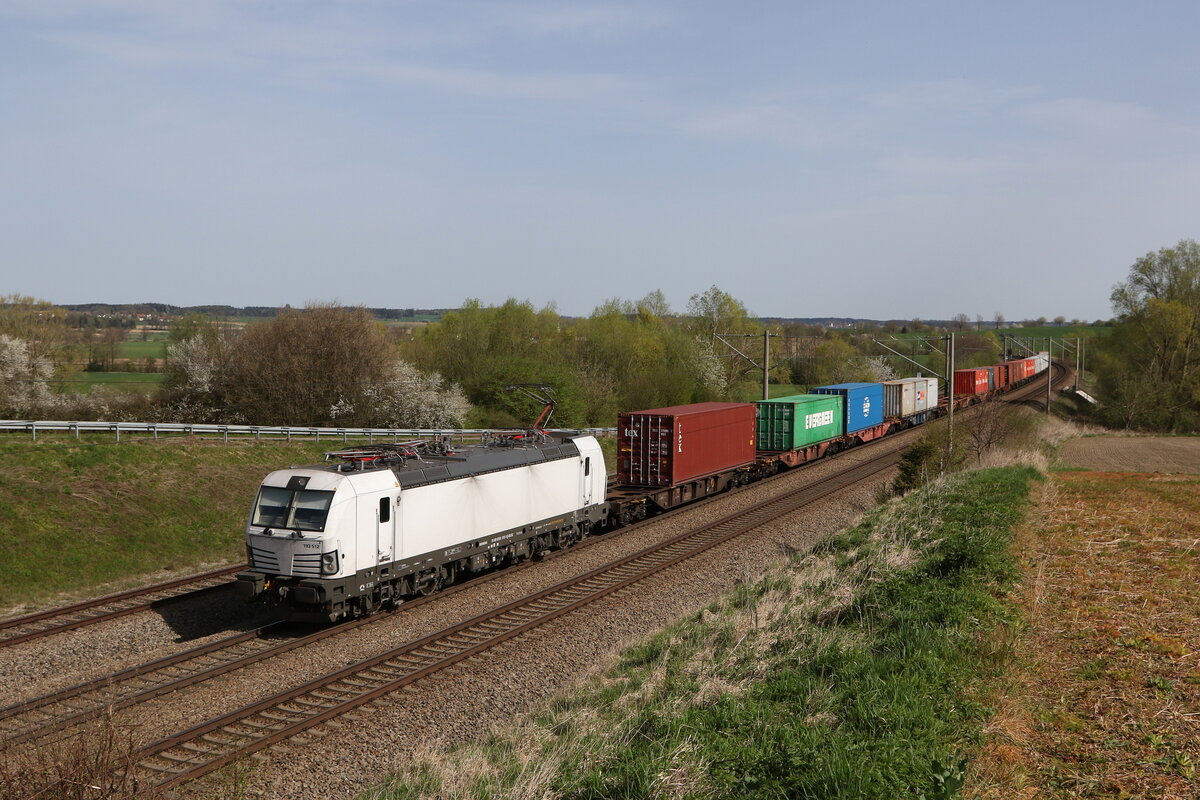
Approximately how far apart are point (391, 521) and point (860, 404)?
107 ft

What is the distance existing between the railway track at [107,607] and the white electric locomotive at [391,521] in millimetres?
2973

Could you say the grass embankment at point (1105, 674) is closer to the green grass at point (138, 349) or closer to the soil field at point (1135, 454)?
the soil field at point (1135, 454)

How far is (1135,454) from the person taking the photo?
43000 mm

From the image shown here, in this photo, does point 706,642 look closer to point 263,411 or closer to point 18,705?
point 18,705

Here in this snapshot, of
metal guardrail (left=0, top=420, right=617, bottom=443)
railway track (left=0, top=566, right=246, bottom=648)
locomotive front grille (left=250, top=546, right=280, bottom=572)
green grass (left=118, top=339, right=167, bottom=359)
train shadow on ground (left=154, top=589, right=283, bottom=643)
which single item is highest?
green grass (left=118, top=339, right=167, bottom=359)

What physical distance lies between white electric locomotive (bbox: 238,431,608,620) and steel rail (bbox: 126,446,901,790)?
1.82 m

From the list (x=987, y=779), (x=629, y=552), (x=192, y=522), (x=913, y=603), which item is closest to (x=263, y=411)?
(x=192, y=522)

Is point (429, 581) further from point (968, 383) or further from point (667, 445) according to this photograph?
point (968, 383)

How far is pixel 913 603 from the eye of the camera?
11.7 metres

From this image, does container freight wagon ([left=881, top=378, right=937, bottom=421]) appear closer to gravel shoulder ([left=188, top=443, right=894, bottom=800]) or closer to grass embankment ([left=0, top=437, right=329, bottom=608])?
gravel shoulder ([left=188, top=443, right=894, bottom=800])

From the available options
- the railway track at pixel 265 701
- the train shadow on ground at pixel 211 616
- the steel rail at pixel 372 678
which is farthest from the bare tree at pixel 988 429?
the train shadow on ground at pixel 211 616

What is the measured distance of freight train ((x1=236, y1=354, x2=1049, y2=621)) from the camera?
50.4 feet

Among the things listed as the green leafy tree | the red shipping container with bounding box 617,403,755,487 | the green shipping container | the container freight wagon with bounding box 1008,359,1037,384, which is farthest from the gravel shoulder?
the container freight wagon with bounding box 1008,359,1037,384

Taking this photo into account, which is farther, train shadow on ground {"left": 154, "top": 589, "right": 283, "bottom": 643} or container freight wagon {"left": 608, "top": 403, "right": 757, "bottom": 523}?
container freight wagon {"left": 608, "top": 403, "right": 757, "bottom": 523}
